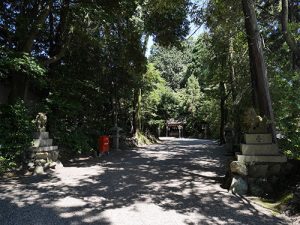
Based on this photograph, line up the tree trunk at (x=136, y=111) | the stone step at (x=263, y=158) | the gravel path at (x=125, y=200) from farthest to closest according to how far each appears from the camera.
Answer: the tree trunk at (x=136, y=111)
the stone step at (x=263, y=158)
the gravel path at (x=125, y=200)

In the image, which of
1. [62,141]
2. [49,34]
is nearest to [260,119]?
[62,141]

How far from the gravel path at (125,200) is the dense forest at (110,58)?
2.26 metres

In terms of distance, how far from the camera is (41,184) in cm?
855

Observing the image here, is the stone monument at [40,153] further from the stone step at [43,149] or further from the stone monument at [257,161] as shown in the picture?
the stone monument at [257,161]

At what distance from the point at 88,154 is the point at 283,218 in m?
11.4

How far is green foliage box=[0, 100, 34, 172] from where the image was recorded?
10133 millimetres

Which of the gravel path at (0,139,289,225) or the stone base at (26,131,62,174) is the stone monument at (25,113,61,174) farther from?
the gravel path at (0,139,289,225)

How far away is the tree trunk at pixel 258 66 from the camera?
908 centimetres

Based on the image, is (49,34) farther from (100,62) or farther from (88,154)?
(88,154)

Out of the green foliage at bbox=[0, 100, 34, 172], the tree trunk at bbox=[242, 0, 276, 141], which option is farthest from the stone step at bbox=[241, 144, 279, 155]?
the green foliage at bbox=[0, 100, 34, 172]

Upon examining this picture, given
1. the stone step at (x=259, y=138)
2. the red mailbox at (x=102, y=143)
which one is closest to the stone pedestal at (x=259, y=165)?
the stone step at (x=259, y=138)

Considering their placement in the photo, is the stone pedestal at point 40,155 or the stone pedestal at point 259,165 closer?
the stone pedestal at point 259,165

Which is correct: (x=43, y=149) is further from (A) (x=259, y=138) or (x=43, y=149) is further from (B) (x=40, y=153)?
(A) (x=259, y=138)

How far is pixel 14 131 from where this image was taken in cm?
1061
